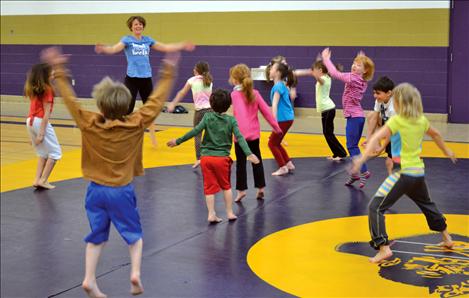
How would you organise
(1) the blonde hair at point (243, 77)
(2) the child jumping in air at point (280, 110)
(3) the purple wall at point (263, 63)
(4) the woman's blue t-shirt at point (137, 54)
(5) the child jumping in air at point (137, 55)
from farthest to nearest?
1. (3) the purple wall at point (263, 63)
2. (4) the woman's blue t-shirt at point (137, 54)
3. (5) the child jumping in air at point (137, 55)
4. (2) the child jumping in air at point (280, 110)
5. (1) the blonde hair at point (243, 77)

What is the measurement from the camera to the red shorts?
7922 millimetres

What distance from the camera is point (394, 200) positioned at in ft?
20.9

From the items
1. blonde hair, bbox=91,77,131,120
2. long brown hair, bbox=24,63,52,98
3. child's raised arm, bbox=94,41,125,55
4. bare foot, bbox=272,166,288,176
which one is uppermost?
child's raised arm, bbox=94,41,125,55

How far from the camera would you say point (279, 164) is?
34.5 feet

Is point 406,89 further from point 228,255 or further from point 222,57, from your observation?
point 222,57

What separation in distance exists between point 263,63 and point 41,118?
30.3 feet

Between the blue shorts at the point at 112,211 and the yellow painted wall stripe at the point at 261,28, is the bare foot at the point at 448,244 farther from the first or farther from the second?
the yellow painted wall stripe at the point at 261,28

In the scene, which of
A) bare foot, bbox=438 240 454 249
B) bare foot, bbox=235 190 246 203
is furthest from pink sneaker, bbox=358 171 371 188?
bare foot, bbox=438 240 454 249

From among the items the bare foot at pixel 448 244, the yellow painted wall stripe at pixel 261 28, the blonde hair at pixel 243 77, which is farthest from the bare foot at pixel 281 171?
the yellow painted wall stripe at pixel 261 28

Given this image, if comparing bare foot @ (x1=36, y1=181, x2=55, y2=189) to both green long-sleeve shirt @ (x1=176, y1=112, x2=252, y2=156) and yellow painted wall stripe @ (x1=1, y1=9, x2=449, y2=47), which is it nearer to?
green long-sleeve shirt @ (x1=176, y1=112, x2=252, y2=156)

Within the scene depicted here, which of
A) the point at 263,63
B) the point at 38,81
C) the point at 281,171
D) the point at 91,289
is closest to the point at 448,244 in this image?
the point at 91,289

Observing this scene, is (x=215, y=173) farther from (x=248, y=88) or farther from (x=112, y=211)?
(x=112, y=211)

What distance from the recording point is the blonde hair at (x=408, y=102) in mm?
6125

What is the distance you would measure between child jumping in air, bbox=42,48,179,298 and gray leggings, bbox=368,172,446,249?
2405 mm
